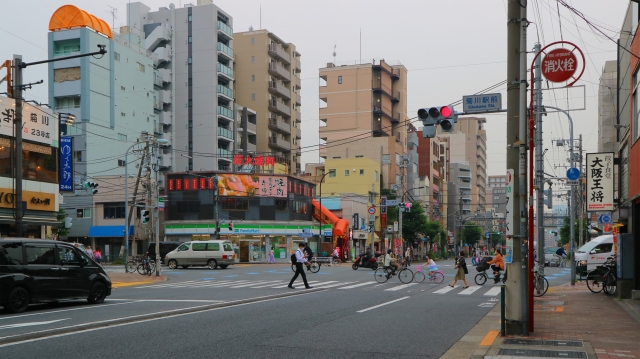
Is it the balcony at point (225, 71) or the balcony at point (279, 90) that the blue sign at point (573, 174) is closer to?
the balcony at point (225, 71)

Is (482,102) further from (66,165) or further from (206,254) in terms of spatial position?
(206,254)

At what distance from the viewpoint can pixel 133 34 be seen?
2876 inches

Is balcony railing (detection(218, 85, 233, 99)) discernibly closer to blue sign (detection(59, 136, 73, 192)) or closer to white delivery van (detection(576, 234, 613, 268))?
blue sign (detection(59, 136, 73, 192))

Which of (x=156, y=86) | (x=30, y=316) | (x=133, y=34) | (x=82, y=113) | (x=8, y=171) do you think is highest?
(x=133, y=34)

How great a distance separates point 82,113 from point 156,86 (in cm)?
1354

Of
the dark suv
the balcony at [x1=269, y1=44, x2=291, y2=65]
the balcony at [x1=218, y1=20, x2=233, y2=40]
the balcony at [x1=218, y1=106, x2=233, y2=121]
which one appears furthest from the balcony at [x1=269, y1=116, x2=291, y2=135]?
the dark suv

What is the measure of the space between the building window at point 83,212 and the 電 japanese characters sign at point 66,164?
33102mm

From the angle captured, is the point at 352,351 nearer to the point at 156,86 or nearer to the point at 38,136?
the point at 38,136

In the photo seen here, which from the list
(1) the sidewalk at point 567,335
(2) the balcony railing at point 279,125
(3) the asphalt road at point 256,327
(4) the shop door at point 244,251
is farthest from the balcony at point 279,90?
(1) the sidewalk at point 567,335

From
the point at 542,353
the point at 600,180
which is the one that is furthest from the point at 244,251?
the point at 542,353

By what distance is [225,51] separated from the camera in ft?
258

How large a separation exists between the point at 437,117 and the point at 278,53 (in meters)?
69.8

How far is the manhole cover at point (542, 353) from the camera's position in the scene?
1009 centimetres

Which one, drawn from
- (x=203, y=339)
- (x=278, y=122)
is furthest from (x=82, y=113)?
(x=203, y=339)
